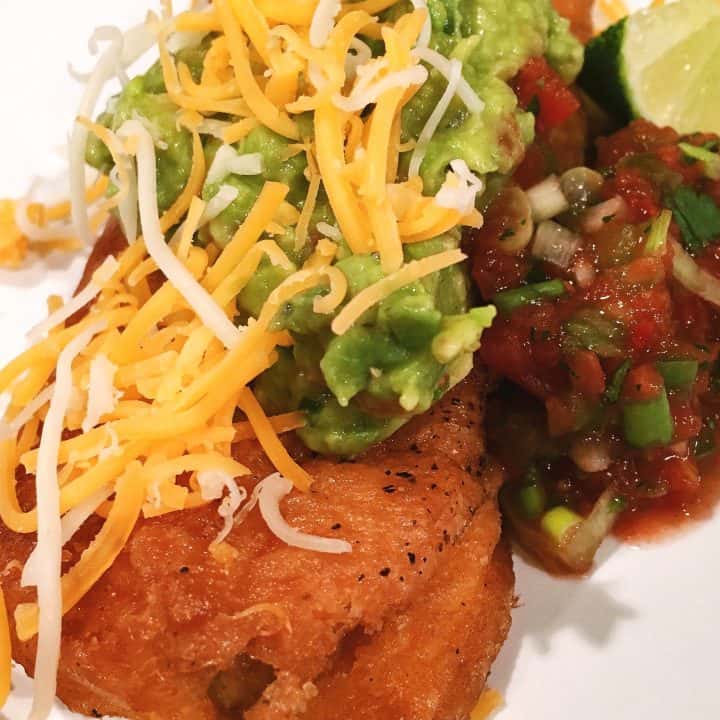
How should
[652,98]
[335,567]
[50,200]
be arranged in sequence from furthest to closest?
[50,200]
[652,98]
[335,567]

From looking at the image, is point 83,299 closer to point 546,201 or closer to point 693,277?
Answer: point 546,201

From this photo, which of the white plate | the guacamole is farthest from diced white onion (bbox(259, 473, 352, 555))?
the white plate

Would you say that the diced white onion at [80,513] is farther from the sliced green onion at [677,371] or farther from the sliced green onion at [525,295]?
the sliced green onion at [677,371]

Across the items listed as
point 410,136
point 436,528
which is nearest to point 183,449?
point 436,528

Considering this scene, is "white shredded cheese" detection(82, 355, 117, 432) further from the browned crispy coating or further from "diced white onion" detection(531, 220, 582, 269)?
"diced white onion" detection(531, 220, 582, 269)

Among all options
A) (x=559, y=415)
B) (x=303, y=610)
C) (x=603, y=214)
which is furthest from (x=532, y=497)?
(x=303, y=610)

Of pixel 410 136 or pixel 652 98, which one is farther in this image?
pixel 652 98

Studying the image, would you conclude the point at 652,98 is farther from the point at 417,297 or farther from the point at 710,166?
the point at 417,297
